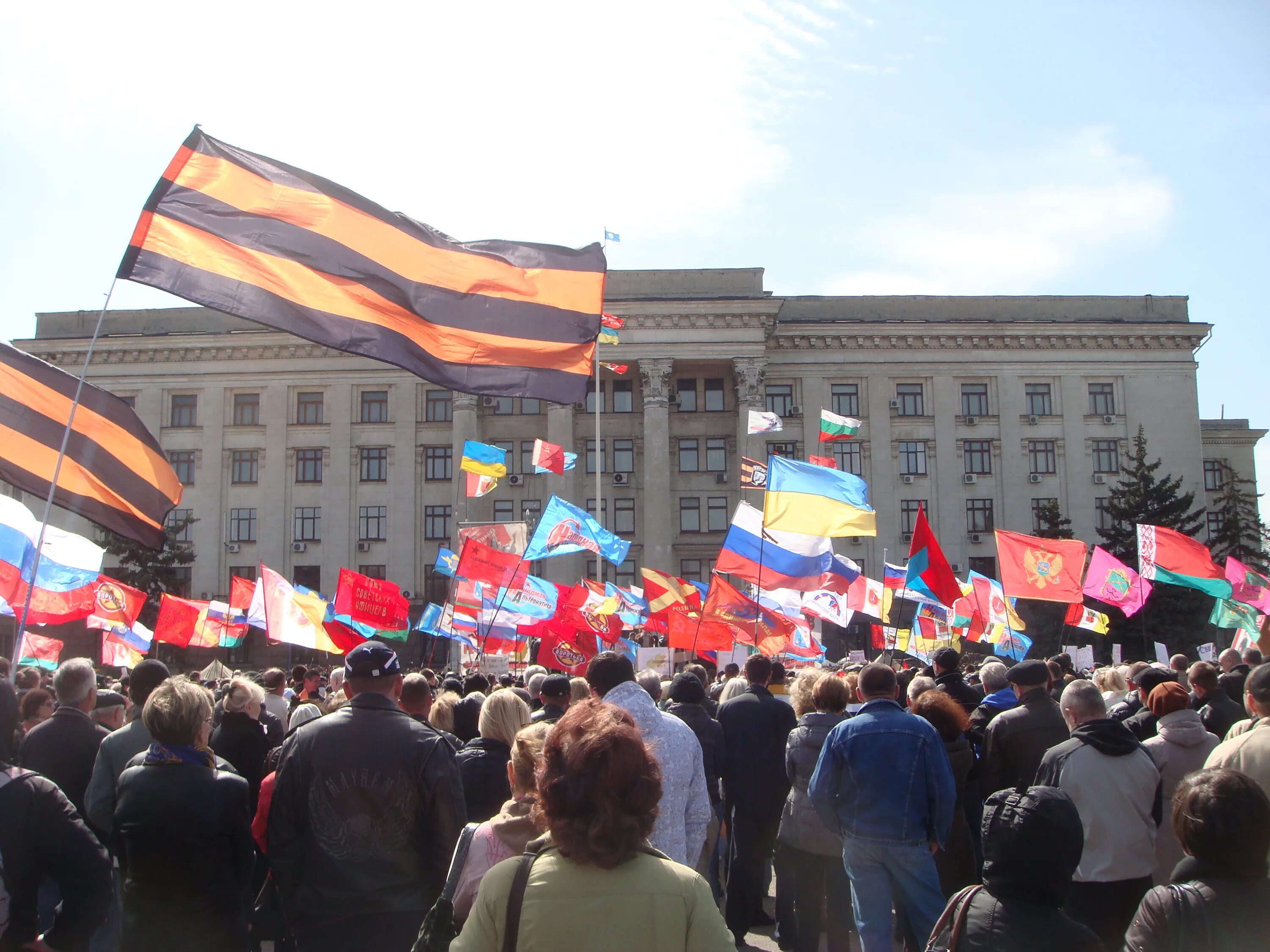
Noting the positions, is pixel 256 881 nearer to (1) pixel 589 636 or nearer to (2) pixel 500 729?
(2) pixel 500 729

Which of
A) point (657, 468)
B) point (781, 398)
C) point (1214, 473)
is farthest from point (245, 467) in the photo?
point (1214, 473)

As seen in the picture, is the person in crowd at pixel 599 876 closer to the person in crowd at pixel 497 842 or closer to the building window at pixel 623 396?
the person in crowd at pixel 497 842

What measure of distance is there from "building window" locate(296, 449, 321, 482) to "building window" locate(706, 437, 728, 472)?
1726cm

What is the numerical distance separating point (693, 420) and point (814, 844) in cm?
4338

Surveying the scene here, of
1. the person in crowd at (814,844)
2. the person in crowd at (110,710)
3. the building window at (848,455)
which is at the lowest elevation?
the person in crowd at (814,844)

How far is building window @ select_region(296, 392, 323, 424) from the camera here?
50.9m

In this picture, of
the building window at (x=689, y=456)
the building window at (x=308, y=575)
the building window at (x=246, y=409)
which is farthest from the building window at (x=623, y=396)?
the building window at (x=246, y=409)

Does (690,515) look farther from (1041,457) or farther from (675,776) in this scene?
(675,776)

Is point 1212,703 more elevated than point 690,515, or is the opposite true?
point 690,515

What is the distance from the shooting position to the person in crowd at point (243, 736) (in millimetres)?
6934

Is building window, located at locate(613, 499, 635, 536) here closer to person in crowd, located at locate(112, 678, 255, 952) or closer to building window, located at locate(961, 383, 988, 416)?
building window, located at locate(961, 383, 988, 416)

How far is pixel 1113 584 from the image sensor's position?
Result: 21891 millimetres

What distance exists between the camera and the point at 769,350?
50625 mm

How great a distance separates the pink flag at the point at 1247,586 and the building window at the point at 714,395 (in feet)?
96.9
